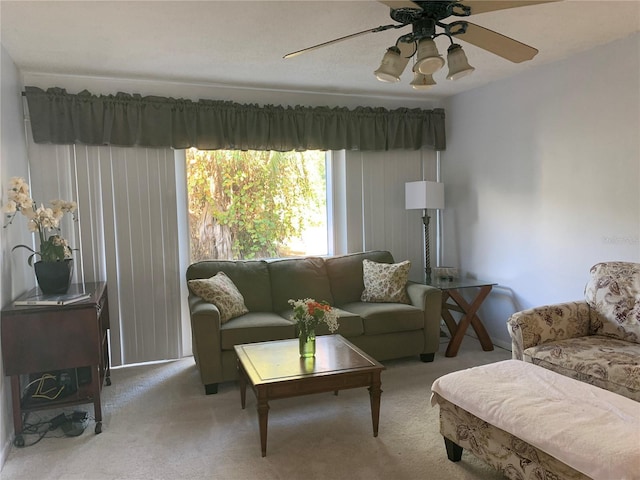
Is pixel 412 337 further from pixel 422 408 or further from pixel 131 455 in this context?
pixel 131 455

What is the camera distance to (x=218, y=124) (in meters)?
3.96

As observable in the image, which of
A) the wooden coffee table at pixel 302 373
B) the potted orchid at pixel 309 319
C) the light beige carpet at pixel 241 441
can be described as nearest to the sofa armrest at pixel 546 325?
the light beige carpet at pixel 241 441

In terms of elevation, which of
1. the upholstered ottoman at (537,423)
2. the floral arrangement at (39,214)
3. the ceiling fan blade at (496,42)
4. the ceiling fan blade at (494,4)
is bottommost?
the upholstered ottoman at (537,423)

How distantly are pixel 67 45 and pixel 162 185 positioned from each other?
1271 millimetres

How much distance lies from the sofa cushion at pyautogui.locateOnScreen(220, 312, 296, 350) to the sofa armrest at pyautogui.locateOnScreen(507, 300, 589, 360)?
1.52 meters

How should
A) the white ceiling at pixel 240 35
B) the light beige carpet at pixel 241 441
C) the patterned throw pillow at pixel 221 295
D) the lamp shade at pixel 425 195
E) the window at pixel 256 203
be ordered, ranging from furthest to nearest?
1. the lamp shade at pixel 425 195
2. the window at pixel 256 203
3. the patterned throw pillow at pixel 221 295
4. the white ceiling at pixel 240 35
5. the light beige carpet at pixel 241 441

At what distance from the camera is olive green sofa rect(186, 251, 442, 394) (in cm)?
327

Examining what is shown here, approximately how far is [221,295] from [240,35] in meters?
1.81

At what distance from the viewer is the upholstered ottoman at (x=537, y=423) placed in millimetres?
1677

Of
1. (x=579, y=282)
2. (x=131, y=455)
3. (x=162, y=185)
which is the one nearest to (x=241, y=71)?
(x=162, y=185)

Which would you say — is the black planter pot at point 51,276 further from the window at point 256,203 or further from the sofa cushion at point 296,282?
the sofa cushion at point 296,282

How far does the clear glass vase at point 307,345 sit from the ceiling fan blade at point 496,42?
5.77 feet

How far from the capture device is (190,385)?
345 cm

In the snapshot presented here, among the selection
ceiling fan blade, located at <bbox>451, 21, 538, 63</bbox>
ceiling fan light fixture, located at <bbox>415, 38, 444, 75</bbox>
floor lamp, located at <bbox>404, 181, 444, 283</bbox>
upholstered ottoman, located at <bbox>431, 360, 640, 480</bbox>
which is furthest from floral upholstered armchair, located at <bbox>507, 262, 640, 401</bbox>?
ceiling fan light fixture, located at <bbox>415, 38, 444, 75</bbox>
